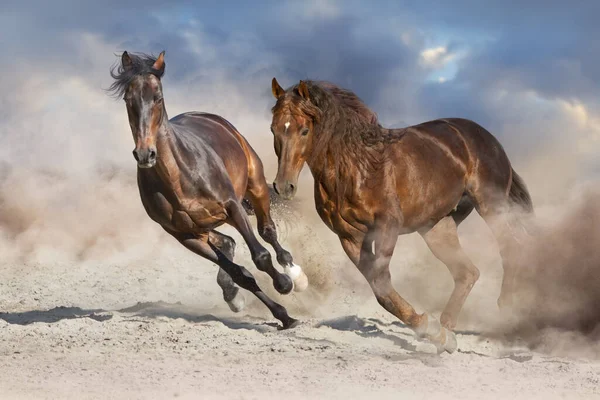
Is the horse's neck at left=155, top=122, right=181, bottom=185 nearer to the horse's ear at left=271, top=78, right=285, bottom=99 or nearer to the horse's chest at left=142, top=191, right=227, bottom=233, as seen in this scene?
the horse's chest at left=142, top=191, right=227, bottom=233

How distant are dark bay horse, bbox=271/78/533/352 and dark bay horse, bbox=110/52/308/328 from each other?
100cm

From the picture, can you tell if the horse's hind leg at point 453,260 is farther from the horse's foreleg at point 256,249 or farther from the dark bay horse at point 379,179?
the horse's foreleg at point 256,249

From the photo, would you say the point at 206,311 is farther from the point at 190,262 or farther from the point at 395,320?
the point at 190,262

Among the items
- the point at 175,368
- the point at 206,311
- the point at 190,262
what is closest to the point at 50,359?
the point at 175,368

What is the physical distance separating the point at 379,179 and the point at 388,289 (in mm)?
889

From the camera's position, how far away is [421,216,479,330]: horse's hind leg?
7.92 metres

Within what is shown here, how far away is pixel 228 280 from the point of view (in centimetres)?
883

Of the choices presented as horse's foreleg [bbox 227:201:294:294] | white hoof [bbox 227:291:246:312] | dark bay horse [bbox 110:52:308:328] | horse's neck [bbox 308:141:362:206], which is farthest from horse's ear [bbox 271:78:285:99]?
white hoof [bbox 227:291:246:312]

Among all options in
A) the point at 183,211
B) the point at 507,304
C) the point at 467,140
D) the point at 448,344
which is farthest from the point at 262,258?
the point at 507,304

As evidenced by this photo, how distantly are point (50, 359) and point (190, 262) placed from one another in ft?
18.6

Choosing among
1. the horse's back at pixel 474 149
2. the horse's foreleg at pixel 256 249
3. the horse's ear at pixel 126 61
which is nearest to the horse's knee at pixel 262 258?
the horse's foreleg at pixel 256 249

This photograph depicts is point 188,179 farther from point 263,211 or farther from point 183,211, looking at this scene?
point 263,211

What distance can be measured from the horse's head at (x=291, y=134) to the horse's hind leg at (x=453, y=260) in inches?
76.4

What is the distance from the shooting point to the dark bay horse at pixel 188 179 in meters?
7.08
